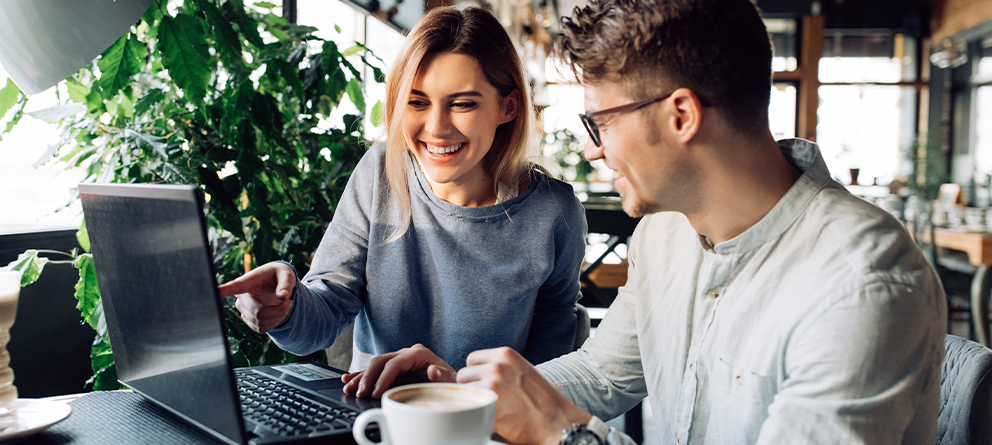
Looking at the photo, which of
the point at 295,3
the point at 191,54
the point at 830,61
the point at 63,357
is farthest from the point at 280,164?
the point at 830,61

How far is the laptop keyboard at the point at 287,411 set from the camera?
76 cm

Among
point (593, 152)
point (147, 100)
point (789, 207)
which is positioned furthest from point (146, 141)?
point (789, 207)

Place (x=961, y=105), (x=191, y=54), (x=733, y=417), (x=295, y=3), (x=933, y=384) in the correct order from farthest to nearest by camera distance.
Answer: (x=961, y=105), (x=295, y=3), (x=191, y=54), (x=733, y=417), (x=933, y=384)

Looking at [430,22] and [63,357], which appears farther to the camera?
[63,357]

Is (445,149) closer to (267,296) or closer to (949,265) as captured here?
(267,296)

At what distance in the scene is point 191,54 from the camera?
135cm

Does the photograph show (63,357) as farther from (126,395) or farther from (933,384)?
(933,384)

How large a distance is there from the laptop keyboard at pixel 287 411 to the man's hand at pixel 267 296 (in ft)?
0.48

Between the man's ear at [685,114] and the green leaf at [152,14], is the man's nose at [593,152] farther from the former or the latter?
the green leaf at [152,14]

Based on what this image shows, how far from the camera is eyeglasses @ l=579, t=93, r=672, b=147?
87 centimetres

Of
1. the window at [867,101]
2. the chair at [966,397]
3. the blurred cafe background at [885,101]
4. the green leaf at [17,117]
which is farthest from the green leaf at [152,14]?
the window at [867,101]

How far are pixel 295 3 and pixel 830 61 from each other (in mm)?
7798

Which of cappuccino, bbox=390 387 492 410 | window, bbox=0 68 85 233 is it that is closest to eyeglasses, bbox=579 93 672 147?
cappuccino, bbox=390 387 492 410

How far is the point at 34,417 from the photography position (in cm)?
81
